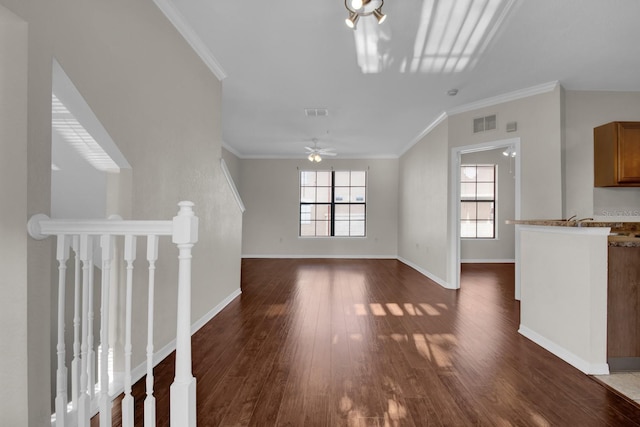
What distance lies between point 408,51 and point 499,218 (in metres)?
5.69

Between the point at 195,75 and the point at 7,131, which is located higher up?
the point at 195,75

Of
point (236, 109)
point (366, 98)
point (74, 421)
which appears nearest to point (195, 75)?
point (236, 109)

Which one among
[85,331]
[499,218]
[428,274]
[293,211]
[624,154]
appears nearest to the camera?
[85,331]

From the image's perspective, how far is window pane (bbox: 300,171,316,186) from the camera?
27.0 ft

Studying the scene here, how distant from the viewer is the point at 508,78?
3.51 meters

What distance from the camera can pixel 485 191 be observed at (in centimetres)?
736

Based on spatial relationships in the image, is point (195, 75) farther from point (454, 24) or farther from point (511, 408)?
point (511, 408)

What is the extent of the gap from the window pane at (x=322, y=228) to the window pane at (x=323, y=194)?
0.59 m

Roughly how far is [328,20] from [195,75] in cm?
131

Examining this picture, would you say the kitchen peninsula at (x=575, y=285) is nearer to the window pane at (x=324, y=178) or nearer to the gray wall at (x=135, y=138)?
the gray wall at (x=135, y=138)

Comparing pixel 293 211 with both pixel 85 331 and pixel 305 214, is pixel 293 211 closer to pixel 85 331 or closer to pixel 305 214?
pixel 305 214

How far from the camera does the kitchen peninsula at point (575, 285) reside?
6.91 feet

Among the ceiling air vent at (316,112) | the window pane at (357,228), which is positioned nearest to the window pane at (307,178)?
the window pane at (357,228)

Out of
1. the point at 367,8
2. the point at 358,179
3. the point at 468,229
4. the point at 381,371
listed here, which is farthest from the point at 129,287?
the point at 468,229
